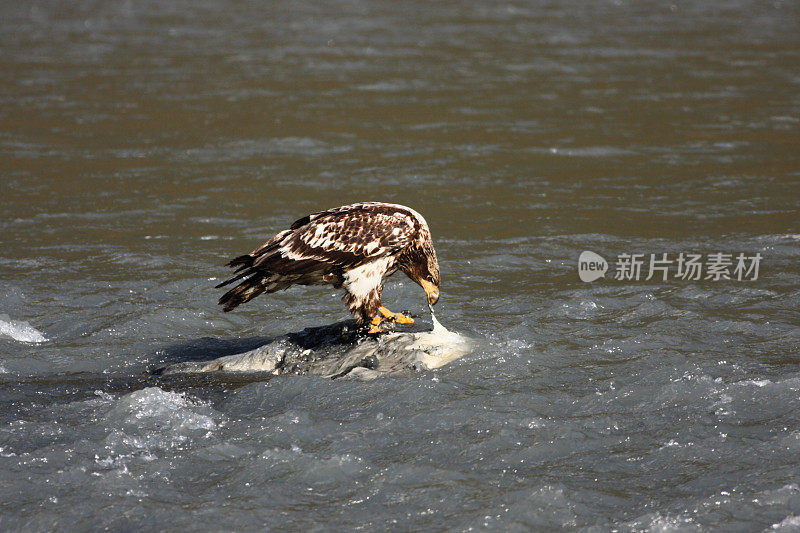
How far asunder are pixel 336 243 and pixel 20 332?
2.96 meters

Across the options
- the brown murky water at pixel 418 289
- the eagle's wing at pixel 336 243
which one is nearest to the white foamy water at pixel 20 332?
the brown murky water at pixel 418 289

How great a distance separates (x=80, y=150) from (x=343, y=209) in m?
8.47

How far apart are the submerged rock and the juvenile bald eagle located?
21 cm

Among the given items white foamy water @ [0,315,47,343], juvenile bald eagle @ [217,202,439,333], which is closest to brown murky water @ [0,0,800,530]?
white foamy water @ [0,315,47,343]

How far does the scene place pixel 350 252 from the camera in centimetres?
681

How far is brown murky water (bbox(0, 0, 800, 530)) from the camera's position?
16.8 feet

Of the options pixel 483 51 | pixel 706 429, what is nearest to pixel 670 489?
pixel 706 429

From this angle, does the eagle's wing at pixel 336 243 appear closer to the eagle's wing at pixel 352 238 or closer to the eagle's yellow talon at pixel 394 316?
the eagle's wing at pixel 352 238

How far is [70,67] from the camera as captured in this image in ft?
65.1

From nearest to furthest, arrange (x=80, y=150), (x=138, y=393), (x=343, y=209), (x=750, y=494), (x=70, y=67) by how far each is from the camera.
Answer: (x=750, y=494) < (x=138, y=393) < (x=343, y=209) < (x=80, y=150) < (x=70, y=67)

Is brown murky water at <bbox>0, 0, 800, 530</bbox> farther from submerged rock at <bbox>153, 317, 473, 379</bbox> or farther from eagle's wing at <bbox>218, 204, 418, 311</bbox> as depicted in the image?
eagle's wing at <bbox>218, 204, 418, 311</bbox>

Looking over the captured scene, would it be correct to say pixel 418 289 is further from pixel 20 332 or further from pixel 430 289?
pixel 20 332

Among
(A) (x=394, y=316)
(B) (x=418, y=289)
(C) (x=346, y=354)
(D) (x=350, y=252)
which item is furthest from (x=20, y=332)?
(B) (x=418, y=289)

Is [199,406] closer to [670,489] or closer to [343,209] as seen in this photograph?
[343,209]
